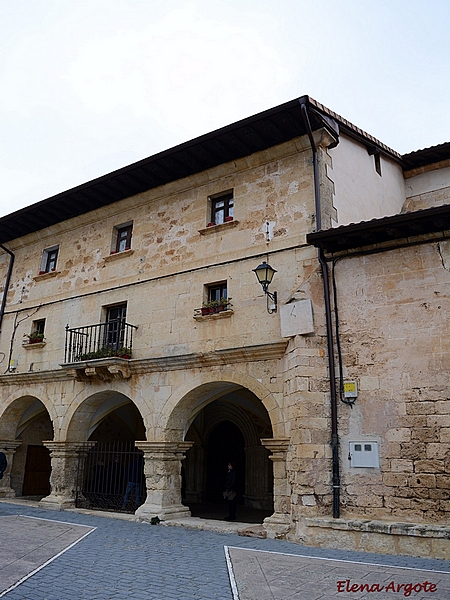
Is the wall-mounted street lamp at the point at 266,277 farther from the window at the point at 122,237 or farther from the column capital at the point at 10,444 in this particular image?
the column capital at the point at 10,444

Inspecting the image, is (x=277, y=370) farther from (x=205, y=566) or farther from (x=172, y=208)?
(x=172, y=208)

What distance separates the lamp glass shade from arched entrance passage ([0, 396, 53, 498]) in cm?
706

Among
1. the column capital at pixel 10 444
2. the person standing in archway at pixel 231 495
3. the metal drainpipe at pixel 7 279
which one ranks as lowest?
the person standing in archway at pixel 231 495

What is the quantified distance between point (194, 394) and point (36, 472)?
21.3 ft

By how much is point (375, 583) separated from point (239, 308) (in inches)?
202

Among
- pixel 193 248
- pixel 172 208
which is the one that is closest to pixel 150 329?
pixel 193 248

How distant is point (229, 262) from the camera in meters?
9.66

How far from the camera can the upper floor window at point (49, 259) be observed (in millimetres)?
13219

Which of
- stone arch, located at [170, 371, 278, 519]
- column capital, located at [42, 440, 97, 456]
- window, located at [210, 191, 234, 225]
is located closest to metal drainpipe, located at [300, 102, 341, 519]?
window, located at [210, 191, 234, 225]

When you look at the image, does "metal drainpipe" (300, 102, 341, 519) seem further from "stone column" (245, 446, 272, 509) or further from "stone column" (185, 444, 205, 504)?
"stone column" (185, 444, 205, 504)

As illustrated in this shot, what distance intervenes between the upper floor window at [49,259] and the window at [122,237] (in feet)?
6.89

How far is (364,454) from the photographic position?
7367mm

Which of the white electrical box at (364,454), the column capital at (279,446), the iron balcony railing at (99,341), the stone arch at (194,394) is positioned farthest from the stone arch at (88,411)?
the white electrical box at (364,454)

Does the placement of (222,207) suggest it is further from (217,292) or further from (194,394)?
(194,394)
